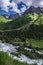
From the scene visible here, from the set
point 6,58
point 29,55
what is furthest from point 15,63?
point 29,55

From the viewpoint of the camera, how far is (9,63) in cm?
1500

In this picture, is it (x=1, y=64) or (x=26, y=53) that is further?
(x=26, y=53)

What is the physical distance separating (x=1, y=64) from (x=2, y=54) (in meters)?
1.03

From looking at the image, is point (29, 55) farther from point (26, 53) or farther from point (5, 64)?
point (5, 64)

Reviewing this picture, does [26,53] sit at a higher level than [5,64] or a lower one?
lower

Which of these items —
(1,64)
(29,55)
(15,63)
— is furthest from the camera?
(29,55)

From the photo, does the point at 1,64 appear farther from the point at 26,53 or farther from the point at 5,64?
the point at 26,53

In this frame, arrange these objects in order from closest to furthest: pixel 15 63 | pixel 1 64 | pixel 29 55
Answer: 1. pixel 1 64
2. pixel 15 63
3. pixel 29 55

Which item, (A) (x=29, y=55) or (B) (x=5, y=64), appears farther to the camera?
(A) (x=29, y=55)

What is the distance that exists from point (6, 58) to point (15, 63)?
83 centimetres

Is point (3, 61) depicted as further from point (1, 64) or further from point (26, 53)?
point (26, 53)

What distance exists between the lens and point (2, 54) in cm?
1549

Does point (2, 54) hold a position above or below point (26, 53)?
above

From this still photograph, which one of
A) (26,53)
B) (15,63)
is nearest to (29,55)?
(26,53)
